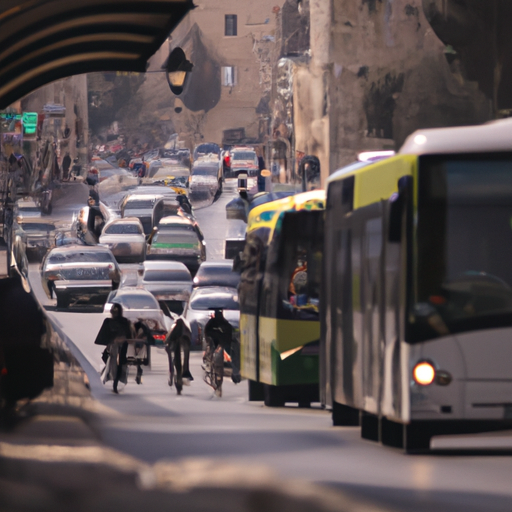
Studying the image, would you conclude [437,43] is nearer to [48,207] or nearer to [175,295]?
[175,295]

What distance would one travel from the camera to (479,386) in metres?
10.0

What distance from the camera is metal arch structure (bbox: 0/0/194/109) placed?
45.6 feet

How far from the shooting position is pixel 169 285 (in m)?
37.7

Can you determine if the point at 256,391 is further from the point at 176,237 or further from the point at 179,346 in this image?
the point at 176,237

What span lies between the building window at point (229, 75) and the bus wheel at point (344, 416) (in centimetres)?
7668

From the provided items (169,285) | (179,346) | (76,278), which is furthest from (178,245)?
(179,346)

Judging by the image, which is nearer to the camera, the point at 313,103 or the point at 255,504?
the point at 255,504

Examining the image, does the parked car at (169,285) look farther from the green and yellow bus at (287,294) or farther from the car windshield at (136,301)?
the green and yellow bus at (287,294)

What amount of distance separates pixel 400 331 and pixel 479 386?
0.73 metres

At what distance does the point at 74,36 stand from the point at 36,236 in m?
35.2

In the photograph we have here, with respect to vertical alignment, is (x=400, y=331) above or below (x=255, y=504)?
above

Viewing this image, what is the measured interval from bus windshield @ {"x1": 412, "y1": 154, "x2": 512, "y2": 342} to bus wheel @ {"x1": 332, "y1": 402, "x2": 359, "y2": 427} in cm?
408

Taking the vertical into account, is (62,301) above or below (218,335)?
below

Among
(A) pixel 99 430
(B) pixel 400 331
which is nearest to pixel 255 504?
(B) pixel 400 331
